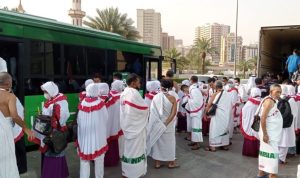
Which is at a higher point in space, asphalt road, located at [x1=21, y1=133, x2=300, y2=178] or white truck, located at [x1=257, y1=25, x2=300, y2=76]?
white truck, located at [x1=257, y1=25, x2=300, y2=76]

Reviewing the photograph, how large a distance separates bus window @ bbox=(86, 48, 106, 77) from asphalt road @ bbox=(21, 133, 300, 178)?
84.3 inches

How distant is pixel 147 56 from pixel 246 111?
494 cm

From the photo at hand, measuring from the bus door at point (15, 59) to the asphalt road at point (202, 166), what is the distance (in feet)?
5.21

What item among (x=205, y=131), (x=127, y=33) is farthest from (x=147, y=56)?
(x=127, y=33)

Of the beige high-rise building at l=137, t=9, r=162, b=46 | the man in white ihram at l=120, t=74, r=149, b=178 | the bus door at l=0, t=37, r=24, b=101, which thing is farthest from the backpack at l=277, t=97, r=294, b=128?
the beige high-rise building at l=137, t=9, r=162, b=46

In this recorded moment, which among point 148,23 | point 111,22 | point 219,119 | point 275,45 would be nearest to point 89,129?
point 219,119

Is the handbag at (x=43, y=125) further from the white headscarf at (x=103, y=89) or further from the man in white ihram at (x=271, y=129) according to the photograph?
the man in white ihram at (x=271, y=129)

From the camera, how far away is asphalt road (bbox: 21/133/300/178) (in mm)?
6340

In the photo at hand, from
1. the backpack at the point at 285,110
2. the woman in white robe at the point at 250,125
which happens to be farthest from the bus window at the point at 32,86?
the backpack at the point at 285,110

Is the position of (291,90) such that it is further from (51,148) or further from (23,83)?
(23,83)

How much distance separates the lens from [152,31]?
104938 millimetres

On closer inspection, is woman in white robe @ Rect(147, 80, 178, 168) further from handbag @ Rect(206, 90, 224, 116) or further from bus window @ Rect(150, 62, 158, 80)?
bus window @ Rect(150, 62, 158, 80)

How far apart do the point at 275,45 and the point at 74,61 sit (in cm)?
905

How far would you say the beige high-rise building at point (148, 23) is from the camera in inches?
4087
